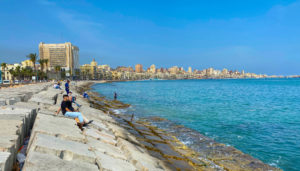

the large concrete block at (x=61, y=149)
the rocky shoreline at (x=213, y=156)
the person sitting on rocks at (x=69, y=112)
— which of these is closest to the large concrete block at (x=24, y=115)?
the person sitting on rocks at (x=69, y=112)

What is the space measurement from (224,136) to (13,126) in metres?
12.3

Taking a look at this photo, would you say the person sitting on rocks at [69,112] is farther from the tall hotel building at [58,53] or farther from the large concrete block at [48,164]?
the tall hotel building at [58,53]

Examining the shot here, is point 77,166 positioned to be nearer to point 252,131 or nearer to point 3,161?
point 3,161

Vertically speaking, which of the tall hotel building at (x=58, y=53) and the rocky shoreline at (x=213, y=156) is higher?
the tall hotel building at (x=58, y=53)

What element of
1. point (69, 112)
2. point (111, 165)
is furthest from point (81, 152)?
point (69, 112)

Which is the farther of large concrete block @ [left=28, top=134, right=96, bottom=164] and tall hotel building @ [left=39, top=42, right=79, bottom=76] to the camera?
tall hotel building @ [left=39, top=42, right=79, bottom=76]

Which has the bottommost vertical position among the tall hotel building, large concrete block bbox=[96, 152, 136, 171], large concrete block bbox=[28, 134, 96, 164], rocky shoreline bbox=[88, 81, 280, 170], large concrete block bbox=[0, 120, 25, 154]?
rocky shoreline bbox=[88, 81, 280, 170]

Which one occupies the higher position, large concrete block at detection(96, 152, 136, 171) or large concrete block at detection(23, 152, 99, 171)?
large concrete block at detection(23, 152, 99, 171)

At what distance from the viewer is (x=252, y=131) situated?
51.0 ft

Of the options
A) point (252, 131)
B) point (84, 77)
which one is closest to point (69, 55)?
point (84, 77)

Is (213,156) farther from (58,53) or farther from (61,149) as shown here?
(58,53)

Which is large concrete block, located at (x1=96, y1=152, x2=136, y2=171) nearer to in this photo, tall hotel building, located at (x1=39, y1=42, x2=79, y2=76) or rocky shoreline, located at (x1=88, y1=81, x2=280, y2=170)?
rocky shoreline, located at (x1=88, y1=81, x2=280, y2=170)

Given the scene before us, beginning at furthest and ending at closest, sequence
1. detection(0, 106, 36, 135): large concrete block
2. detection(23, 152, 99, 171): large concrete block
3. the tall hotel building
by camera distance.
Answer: the tall hotel building, detection(0, 106, 36, 135): large concrete block, detection(23, 152, 99, 171): large concrete block

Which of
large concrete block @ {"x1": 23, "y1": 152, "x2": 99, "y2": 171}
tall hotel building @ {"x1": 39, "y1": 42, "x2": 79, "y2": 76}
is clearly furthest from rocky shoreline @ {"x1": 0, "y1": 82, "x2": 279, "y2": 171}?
tall hotel building @ {"x1": 39, "y1": 42, "x2": 79, "y2": 76}
